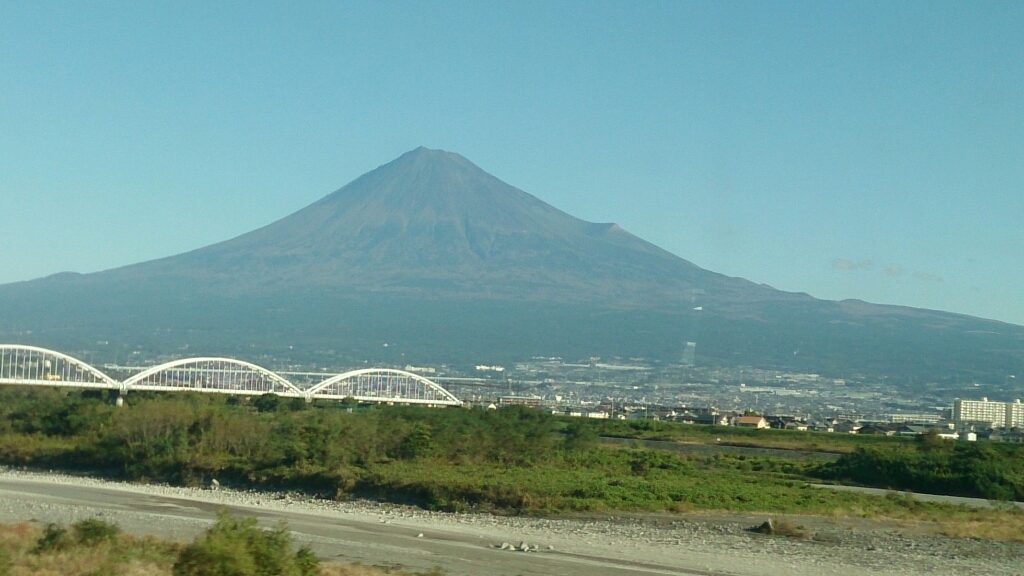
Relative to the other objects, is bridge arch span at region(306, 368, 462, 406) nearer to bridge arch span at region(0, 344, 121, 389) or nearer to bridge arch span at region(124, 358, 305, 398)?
bridge arch span at region(124, 358, 305, 398)

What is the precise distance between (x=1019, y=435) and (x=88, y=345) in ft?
312

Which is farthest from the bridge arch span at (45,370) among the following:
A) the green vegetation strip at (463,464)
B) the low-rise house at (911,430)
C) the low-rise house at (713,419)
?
the low-rise house at (911,430)

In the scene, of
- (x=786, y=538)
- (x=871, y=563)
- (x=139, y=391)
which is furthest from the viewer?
(x=139, y=391)

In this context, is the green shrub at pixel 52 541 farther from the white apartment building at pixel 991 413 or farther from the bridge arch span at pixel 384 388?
the white apartment building at pixel 991 413

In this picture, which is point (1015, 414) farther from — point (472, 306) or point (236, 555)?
point (472, 306)

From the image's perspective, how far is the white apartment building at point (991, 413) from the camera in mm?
76500

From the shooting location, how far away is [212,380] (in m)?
76.4

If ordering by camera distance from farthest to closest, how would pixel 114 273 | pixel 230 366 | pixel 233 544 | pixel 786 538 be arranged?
pixel 114 273 < pixel 230 366 < pixel 786 538 < pixel 233 544

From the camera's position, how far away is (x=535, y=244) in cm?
18900

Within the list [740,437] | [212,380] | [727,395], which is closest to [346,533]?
[740,437]

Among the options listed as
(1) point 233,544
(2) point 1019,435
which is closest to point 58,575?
(1) point 233,544

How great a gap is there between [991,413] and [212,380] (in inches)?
2133

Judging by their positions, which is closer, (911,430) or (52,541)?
(52,541)

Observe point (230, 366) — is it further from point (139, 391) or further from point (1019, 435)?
point (1019, 435)
